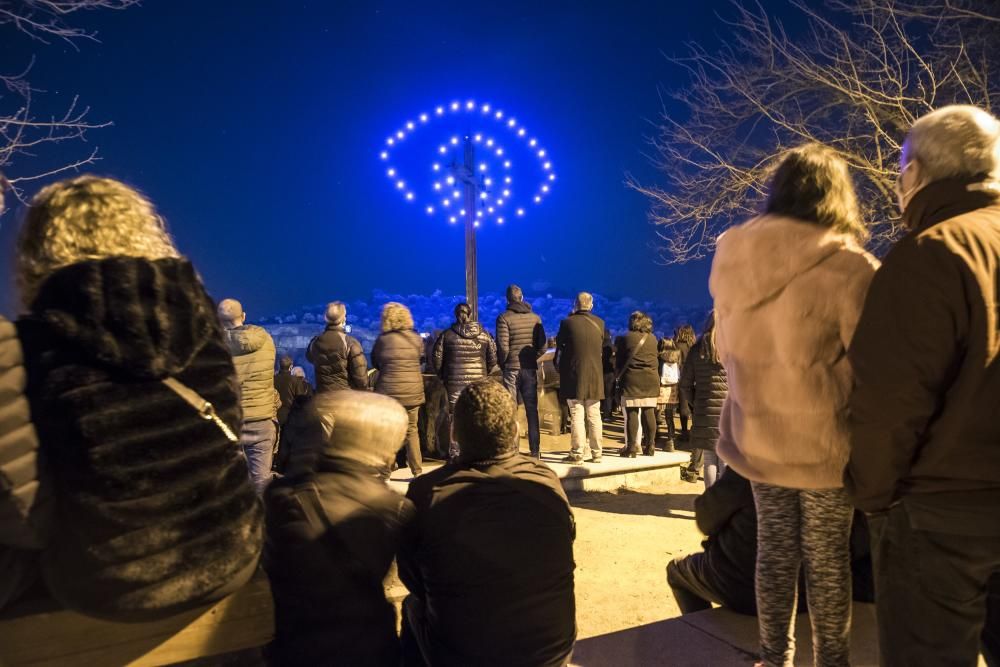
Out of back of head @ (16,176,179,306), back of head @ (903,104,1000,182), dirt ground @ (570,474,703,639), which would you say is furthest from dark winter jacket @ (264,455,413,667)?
dirt ground @ (570,474,703,639)

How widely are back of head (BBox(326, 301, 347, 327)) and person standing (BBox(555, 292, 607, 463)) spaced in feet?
8.22

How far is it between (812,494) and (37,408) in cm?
215

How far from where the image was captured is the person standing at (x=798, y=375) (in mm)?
1973

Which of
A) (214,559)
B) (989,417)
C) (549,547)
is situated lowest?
(549,547)

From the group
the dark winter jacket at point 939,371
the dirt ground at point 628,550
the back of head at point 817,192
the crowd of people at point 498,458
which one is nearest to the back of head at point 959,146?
the crowd of people at point 498,458

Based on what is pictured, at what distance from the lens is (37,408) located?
1.40m

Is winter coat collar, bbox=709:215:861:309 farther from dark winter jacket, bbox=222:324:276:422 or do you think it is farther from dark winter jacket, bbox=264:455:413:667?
dark winter jacket, bbox=222:324:276:422

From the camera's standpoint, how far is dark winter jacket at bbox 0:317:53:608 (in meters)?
1.32

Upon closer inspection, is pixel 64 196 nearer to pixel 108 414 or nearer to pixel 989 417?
pixel 108 414

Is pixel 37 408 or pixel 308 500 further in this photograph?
pixel 308 500

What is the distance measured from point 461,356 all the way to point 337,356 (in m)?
1.36

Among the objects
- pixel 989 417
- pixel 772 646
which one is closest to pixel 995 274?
pixel 989 417

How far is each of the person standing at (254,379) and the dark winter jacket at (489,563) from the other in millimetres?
3403

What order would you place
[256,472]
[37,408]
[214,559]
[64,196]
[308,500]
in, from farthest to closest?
1. [256,472]
2. [308,500]
3. [64,196]
4. [214,559]
5. [37,408]
